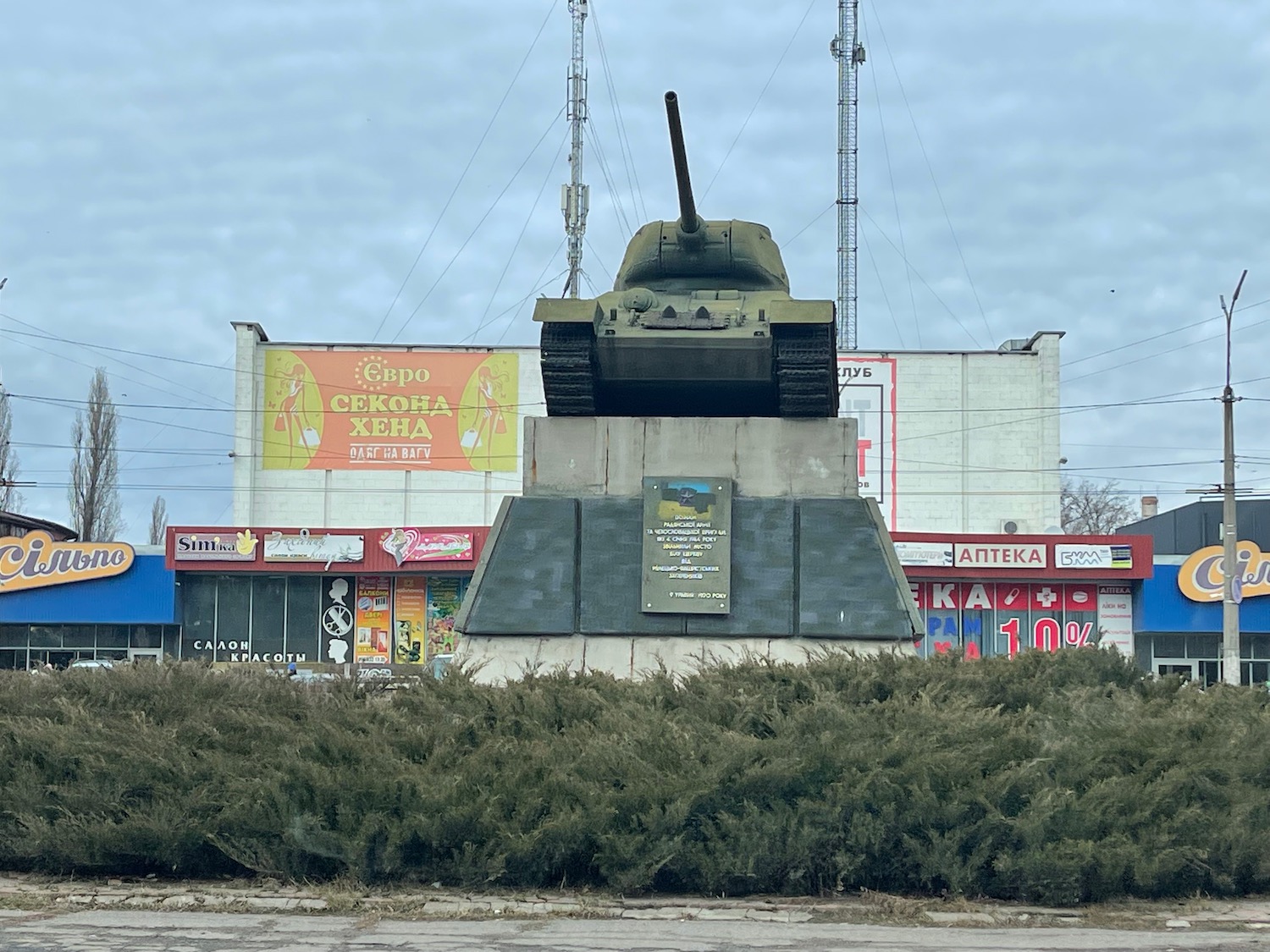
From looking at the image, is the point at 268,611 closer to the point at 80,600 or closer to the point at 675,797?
the point at 80,600

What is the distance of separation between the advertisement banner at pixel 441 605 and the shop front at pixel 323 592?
21 mm

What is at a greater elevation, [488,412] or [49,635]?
[488,412]

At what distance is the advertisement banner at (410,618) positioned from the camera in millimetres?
34188

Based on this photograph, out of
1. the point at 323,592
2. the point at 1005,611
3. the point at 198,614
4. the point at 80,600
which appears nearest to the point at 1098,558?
the point at 1005,611

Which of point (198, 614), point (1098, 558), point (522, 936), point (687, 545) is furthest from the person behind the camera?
point (198, 614)

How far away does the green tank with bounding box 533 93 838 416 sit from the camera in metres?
12.9

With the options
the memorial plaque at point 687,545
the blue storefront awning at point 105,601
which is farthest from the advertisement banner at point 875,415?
the memorial plaque at point 687,545

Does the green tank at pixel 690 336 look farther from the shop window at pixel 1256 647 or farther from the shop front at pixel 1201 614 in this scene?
the shop window at pixel 1256 647

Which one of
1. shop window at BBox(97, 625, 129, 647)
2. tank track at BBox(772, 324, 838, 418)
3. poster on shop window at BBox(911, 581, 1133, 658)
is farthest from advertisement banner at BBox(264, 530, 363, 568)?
tank track at BBox(772, 324, 838, 418)

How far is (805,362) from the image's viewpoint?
1284 centimetres

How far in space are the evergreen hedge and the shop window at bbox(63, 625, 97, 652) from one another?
91.2 feet

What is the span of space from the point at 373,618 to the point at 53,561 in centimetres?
761

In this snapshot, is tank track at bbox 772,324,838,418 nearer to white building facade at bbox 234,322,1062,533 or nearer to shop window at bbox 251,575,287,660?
shop window at bbox 251,575,287,660

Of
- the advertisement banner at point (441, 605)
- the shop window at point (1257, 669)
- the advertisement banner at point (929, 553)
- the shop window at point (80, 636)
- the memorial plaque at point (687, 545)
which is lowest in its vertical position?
the shop window at point (1257, 669)
